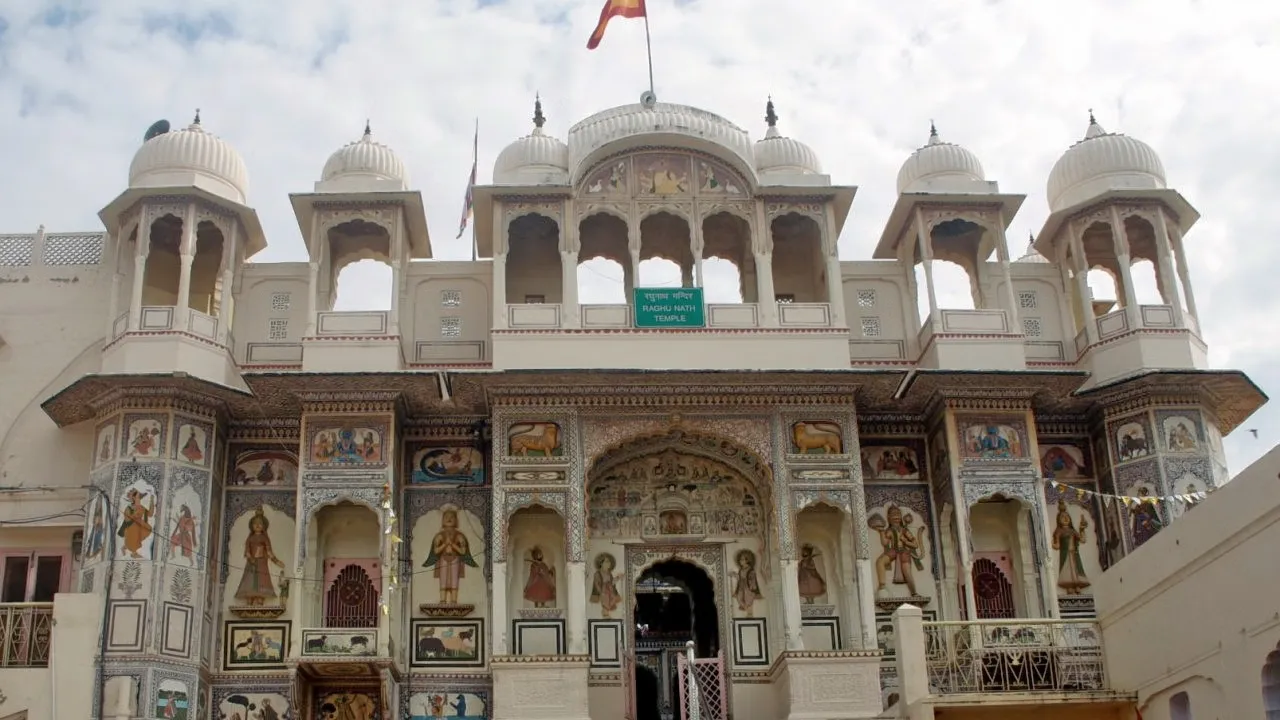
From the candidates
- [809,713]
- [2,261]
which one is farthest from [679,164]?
[2,261]

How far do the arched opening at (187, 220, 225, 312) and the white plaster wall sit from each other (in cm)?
1293

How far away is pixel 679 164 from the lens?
70.1 ft

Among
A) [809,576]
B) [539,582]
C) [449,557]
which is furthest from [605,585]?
[809,576]

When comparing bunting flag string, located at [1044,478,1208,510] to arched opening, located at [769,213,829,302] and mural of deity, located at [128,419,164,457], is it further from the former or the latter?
mural of deity, located at [128,419,164,457]

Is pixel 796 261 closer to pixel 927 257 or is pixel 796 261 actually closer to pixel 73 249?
pixel 927 257

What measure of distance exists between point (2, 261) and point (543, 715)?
415 inches

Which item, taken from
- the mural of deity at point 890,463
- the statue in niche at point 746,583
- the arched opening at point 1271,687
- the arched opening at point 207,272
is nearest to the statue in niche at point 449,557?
the statue in niche at point 746,583

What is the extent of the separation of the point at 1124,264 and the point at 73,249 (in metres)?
15.2

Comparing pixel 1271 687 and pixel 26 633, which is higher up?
pixel 26 633

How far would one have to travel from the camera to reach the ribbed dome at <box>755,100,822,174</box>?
21.6 m

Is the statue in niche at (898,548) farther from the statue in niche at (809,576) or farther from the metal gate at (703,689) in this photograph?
the metal gate at (703,689)

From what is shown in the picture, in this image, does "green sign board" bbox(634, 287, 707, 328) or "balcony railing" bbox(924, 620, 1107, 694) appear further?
"green sign board" bbox(634, 287, 707, 328)

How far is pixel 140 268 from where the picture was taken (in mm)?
20125

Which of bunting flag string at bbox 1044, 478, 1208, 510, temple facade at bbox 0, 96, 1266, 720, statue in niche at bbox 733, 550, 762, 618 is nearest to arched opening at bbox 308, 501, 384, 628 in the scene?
temple facade at bbox 0, 96, 1266, 720
